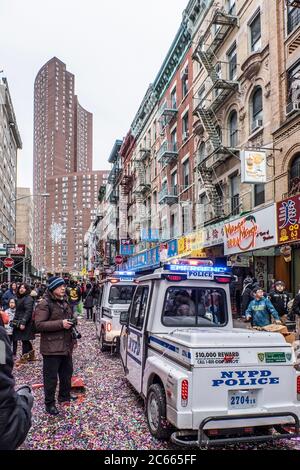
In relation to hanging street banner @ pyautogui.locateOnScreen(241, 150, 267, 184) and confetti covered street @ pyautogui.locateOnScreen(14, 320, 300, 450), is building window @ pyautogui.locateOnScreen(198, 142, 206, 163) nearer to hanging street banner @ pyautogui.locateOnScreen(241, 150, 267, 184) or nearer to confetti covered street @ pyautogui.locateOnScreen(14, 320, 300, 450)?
hanging street banner @ pyautogui.locateOnScreen(241, 150, 267, 184)

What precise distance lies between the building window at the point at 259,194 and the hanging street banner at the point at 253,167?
5.85 ft

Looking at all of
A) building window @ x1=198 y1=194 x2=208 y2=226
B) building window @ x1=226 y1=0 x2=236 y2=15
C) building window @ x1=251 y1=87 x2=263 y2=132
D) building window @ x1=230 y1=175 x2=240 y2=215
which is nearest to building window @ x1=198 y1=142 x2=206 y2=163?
building window @ x1=198 y1=194 x2=208 y2=226

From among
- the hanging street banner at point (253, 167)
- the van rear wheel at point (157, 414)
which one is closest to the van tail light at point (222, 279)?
the van rear wheel at point (157, 414)

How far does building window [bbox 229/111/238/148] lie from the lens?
69.5 ft

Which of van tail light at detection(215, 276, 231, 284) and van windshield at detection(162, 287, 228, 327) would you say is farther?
van tail light at detection(215, 276, 231, 284)

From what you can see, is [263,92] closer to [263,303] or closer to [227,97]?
[227,97]

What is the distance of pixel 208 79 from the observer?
2467 cm

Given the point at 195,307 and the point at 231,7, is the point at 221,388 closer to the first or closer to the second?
the point at 195,307

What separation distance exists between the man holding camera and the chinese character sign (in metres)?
8.66

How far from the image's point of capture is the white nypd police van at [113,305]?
1131 cm

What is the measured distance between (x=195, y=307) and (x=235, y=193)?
50.3 ft

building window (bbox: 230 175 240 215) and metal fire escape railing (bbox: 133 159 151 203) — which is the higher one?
metal fire escape railing (bbox: 133 159 151 203)

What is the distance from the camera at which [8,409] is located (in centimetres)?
235

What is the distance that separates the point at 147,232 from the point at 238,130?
60.1 ft
